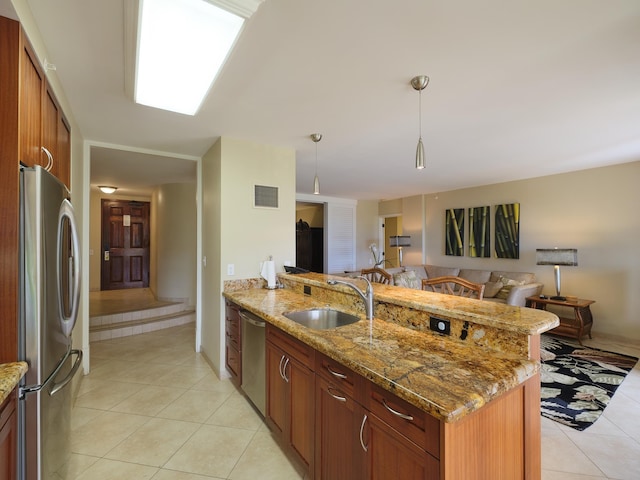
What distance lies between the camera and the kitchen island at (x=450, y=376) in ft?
3.18

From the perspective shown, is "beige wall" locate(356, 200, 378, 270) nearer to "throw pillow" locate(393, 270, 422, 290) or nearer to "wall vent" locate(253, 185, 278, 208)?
"throw pillow" locate(393, 270, 422, 290)

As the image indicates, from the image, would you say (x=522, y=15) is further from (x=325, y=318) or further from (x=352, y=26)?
(x=325, y=318)

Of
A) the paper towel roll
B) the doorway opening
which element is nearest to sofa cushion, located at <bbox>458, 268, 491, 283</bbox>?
the doorway opening

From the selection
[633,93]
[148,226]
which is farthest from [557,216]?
[148,226]

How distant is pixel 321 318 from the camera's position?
2.29 metres

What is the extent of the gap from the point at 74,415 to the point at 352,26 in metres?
3.39

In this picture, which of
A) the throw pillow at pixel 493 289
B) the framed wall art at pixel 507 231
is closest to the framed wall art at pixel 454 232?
the framed wall art at pixel 507 231

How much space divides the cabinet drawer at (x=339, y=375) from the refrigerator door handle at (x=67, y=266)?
128cm

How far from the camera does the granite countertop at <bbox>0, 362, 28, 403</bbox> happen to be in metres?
0.97

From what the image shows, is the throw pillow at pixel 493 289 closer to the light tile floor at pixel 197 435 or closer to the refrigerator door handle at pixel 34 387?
the light tile floor at pixel 197 435

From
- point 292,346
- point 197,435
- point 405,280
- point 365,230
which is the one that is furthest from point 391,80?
point 365,230

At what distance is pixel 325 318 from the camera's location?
7.50ft

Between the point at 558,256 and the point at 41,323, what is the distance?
5.71m

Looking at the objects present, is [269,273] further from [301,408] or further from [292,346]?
[301,408]
